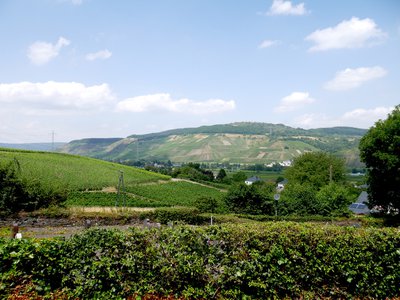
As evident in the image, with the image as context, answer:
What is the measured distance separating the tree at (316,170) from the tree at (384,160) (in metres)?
32.8

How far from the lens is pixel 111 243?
8.46 metres

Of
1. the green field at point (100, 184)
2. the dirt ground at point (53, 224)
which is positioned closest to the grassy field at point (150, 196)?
the green field at point (100, 184)

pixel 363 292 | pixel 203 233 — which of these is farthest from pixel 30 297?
pixel 363 292

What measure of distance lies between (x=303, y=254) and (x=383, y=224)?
89.8 feet

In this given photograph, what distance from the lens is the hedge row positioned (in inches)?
322

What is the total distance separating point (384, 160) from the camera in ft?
104

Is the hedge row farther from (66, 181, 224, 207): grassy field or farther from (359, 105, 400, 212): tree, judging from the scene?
(66, 181, 224, 207): grassy field

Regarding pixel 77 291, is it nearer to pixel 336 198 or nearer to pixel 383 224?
pixel 383 224

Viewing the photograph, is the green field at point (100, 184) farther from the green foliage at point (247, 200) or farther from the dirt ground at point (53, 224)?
the dirt ground at point (53, 224)

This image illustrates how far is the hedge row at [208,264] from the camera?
8188 mm

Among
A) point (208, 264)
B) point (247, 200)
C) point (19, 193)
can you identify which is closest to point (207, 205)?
point (247, 200)

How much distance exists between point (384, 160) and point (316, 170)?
132 ft

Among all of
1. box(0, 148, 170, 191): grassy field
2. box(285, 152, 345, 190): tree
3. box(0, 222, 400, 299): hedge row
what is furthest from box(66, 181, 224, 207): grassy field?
box(0, 222, 400, 299): hedge row

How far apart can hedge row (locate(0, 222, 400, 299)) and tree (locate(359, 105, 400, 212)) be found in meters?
25.8
